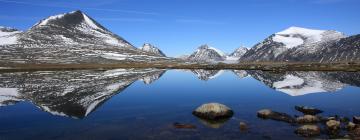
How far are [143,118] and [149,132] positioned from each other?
26.5 ft

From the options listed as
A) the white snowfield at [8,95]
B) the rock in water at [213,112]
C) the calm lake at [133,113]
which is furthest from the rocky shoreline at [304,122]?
the white snowfield at [8,95]

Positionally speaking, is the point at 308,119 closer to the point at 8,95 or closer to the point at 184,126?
the point at 184,126

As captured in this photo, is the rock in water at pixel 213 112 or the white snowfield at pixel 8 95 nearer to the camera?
the rock in water at pixel 213 112

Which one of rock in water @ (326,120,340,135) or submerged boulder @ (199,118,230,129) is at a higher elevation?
rock in water @ (326,120,340,135)

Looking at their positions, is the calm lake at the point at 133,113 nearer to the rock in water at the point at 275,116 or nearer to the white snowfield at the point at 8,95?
the white snowfield at the point at 8,95

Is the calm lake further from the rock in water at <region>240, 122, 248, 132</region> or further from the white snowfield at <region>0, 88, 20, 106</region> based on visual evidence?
the rock in water at <region>240, 122, 248, 132</region>

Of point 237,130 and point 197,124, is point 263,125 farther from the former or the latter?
point 197,124

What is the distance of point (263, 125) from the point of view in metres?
37.0

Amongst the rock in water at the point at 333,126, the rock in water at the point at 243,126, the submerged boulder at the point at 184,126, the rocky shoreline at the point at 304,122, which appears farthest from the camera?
the submerged boulder at the point at 184,126

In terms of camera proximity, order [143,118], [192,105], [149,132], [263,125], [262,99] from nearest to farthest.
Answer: [149,132] < [263,125] < [143,118] < [192,105] < [262,99]

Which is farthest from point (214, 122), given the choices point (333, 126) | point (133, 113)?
point (133, 113)

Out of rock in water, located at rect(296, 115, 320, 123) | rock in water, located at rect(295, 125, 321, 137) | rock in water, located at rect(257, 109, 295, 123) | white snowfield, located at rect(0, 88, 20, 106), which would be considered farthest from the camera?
white snowfield, located at rect(0, 88, 20, 106)

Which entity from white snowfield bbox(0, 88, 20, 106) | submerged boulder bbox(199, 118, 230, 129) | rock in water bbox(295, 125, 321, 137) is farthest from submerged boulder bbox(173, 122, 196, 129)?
white snowfield bbox(0, 88, 20, 106)

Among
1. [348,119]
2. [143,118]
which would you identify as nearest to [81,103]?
[143,118]
